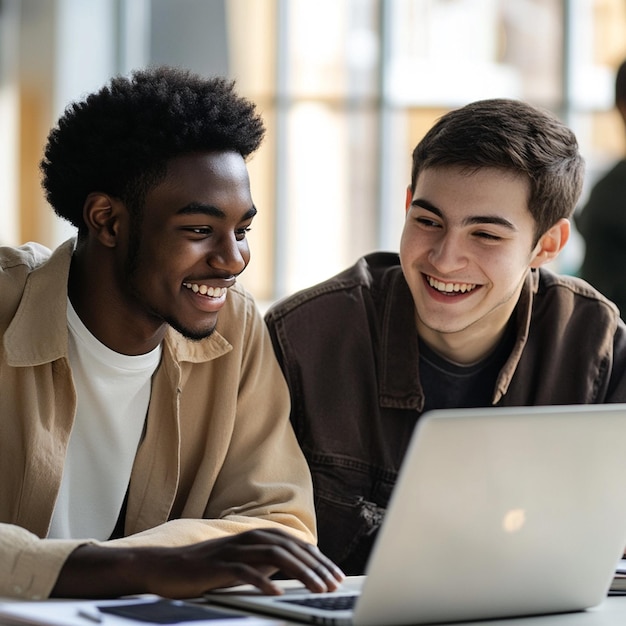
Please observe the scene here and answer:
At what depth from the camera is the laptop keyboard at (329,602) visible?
4.39 feet

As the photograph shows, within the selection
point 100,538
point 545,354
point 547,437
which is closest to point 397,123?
point 545,354

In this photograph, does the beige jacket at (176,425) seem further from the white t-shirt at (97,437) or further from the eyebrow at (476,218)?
the eyebrow at (476,218)

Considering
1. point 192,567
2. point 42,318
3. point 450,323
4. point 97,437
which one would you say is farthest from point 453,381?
point 192,567

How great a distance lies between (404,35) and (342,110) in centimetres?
61

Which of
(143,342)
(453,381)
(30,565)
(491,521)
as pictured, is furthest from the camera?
(453,381)

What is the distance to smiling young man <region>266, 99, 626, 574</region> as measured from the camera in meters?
2.06

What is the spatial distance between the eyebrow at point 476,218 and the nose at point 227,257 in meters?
0.41

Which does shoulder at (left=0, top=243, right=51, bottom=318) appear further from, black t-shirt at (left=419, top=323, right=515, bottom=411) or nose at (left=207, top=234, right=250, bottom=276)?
black t-shirt at (left=419, top=323, right=515, bottom=411)

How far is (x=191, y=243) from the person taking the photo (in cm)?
179

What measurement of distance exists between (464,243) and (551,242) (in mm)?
221

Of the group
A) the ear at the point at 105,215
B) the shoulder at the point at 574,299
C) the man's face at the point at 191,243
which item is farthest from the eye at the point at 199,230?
the shoulder at the point at 574,299

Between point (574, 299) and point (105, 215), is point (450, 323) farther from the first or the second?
point (105, 215)

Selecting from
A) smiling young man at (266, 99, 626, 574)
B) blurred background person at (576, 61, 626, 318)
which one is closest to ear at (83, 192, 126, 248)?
smiling young man at (266, 99, 626, 574)

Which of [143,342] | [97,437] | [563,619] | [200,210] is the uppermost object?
[200,210]
